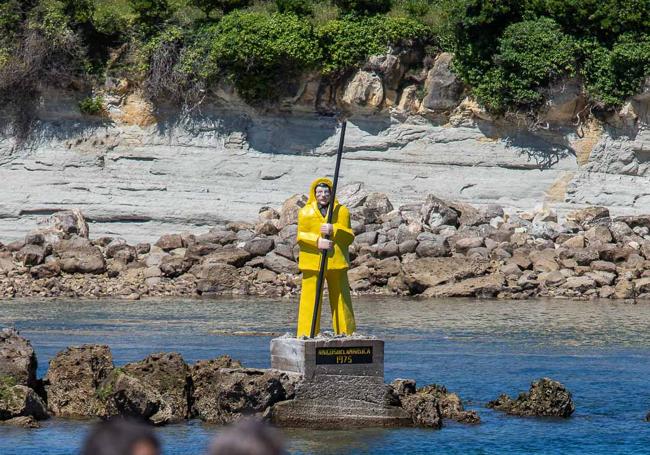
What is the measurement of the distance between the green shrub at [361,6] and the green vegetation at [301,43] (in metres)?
0.04

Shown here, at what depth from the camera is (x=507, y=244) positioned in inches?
1288

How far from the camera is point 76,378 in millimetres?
13664

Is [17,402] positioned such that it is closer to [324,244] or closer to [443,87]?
[324,244]

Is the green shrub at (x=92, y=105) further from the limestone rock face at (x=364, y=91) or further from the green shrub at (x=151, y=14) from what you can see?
the limestone rock face at (x=364, y=91)

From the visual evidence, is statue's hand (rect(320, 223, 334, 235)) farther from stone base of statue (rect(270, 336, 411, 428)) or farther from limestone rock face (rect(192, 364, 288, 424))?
limestone rock face (rect(192, 364, 288, 424))

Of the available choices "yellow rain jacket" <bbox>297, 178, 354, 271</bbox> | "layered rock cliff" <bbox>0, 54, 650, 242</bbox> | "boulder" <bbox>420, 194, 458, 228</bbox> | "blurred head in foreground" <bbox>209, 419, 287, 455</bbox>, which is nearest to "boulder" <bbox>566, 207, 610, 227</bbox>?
"layered rock cliff" <bbox>0, 54, 650, 242</bbox>

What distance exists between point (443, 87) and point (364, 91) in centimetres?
247

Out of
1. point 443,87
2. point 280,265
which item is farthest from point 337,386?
point 443,87

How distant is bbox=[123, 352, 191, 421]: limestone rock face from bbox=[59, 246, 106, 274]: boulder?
715 inches

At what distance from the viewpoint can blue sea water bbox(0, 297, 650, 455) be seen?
40.4 ft

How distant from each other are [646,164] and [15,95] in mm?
19907

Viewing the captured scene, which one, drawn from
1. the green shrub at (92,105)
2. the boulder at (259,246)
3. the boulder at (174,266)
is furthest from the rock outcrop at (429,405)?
the green shrub at (92,105)

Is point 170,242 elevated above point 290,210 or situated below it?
below

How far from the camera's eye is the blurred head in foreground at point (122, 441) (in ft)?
10.3
